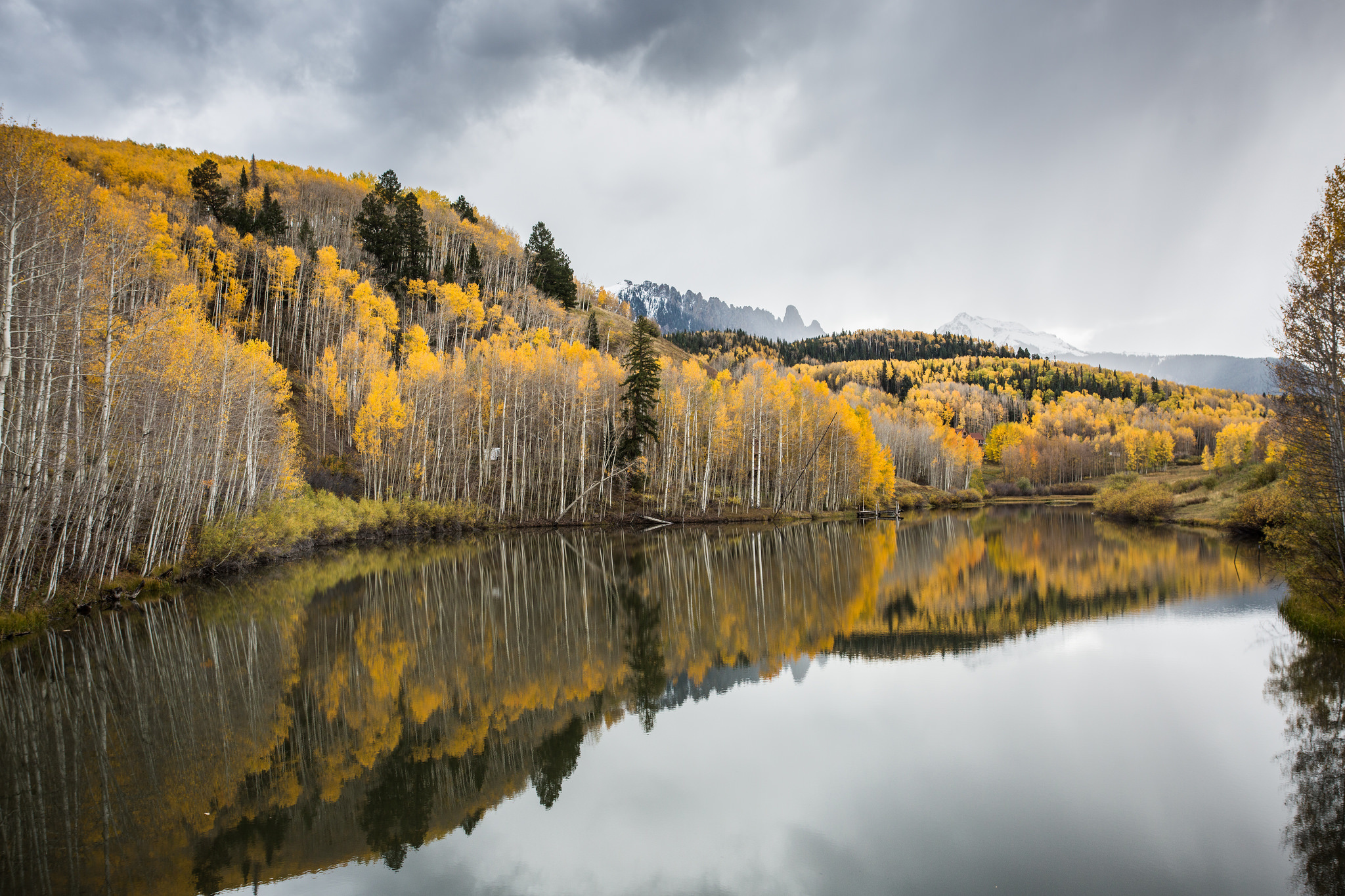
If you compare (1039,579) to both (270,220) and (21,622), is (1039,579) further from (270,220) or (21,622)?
(270,220)

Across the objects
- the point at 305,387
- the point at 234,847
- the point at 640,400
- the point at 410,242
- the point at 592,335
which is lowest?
the point at 234,847

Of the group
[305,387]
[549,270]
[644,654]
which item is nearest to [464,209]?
[549,270]

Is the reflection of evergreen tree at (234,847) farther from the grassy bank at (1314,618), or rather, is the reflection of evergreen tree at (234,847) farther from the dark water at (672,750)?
the grassy bank at (1314,618)

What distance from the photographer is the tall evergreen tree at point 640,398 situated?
1843 inches

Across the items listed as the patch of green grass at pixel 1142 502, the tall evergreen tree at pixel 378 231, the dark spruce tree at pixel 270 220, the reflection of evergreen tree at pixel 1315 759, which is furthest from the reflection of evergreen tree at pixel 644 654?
the tall evergreen tree at pixel 378 231

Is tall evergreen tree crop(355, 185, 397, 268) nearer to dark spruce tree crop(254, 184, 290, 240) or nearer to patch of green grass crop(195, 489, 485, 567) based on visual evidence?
dark spruce tree crop(254, 184, 290, 240)

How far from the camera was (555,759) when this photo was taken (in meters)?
8.63

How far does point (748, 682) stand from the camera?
477 inches

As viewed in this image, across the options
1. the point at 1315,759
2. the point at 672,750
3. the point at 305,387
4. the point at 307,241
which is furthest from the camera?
the point at 307,241

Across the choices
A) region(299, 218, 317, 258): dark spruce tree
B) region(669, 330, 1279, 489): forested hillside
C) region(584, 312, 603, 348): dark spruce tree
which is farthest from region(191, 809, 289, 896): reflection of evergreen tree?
region(584, 312, 603, 348): dark spruce tree

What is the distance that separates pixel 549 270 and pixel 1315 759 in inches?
3233

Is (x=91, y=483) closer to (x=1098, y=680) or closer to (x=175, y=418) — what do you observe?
(x=175, y=418)

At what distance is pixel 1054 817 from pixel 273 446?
32.6 m

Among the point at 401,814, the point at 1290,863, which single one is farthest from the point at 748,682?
the point at 1290,863
